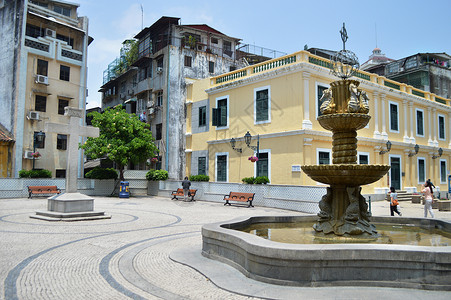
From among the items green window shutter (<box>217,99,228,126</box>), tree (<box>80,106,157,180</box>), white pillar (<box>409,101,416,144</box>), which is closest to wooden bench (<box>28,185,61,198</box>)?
tree (<box>80,106,157,180</box>)

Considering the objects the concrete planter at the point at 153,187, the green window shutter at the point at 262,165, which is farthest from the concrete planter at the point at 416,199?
the concrete planter at the point at 153,187

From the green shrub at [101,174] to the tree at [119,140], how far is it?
48.6 inches

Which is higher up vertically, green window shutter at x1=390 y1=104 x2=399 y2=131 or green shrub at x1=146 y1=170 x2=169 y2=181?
green window shutter at x1=390 y1=104 x2=399 y2=131

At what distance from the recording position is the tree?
2554 centimetres

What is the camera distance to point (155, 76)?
32.3 meters

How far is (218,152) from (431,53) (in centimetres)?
2639

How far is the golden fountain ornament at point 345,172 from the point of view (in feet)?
23.0

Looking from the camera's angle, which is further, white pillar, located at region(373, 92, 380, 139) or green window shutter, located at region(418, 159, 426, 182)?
green window shutter, located at region(418, 159, 426, 182)

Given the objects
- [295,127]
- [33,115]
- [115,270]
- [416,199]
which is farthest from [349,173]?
[33,115]

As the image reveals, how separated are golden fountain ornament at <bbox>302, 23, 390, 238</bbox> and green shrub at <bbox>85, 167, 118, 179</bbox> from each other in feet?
76.7

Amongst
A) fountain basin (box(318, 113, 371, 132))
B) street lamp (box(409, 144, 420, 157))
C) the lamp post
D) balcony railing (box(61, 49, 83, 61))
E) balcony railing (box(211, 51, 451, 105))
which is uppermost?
balcony railing (box(61, 49, 83, 61))

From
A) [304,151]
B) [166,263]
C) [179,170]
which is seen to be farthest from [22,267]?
[179,170]

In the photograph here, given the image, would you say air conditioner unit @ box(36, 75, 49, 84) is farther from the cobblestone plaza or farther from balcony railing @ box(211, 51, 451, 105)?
the cobblestone plaza

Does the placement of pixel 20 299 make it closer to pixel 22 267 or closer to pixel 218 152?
pixel 22 267
